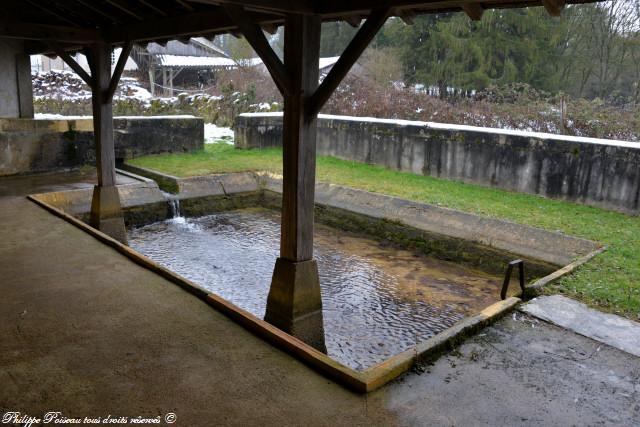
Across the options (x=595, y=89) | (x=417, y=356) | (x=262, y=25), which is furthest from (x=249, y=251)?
(x=595, y=89)

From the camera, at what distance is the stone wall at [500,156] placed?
863 cm

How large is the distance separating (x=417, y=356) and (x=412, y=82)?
18.9 m

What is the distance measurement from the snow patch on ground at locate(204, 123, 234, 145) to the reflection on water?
6.62 metres

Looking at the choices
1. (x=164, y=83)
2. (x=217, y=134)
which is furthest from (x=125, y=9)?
(x=164, y=83)

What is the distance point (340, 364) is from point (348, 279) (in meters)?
3.85

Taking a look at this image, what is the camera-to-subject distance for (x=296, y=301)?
15.7 ft

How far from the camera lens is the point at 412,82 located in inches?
837

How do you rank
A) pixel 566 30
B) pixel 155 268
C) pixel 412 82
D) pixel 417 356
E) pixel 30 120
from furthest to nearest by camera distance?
pixel 412 82
pixel 566 30
pixel 30 120
pixel 155 268
pixel 417 356

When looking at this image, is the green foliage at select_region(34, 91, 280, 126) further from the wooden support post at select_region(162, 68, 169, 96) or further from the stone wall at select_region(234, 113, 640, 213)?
the stone wall at select_region(234, 113, 640, 213)

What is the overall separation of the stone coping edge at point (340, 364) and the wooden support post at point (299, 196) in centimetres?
69

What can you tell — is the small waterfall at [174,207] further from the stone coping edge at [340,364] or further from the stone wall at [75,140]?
the stone coping edge at [340,364]

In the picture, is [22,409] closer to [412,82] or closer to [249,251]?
[249,251]

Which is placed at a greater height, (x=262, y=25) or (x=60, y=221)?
(x=262, y=25)

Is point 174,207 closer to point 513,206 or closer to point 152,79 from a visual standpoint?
point 513,206
